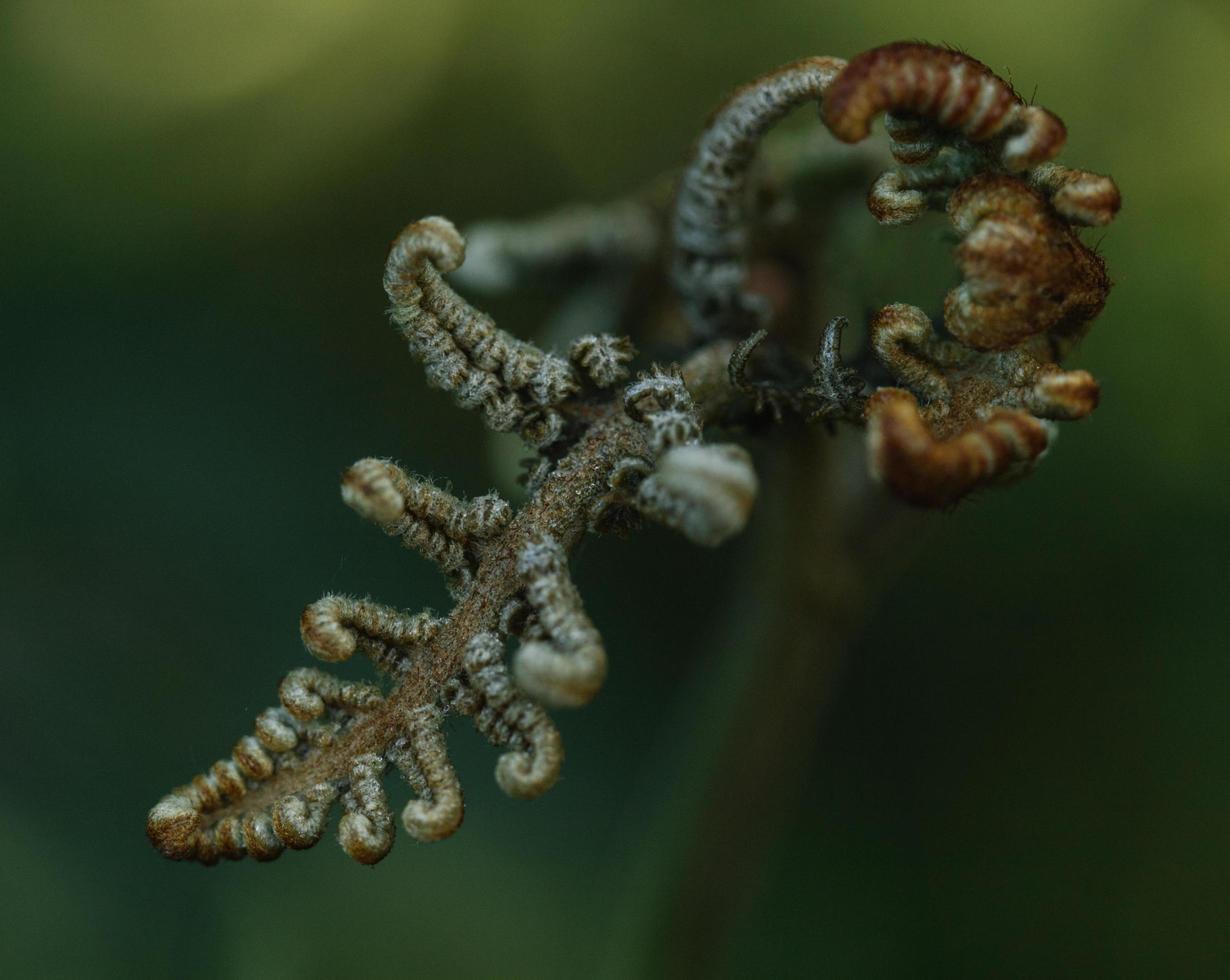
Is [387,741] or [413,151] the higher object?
[413,151]

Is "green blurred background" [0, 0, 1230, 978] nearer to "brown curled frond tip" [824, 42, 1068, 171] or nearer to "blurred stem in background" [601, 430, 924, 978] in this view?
"blurred stem in background" [601, 430, 924, 978]

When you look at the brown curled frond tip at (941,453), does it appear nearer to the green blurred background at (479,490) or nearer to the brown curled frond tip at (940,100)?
the brown curled frond tip at (940,100)

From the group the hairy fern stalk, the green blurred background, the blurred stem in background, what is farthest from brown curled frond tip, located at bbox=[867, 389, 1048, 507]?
the green blurred background

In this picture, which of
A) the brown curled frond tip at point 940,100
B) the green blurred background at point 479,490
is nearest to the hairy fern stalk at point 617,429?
the brown curled frond tip at point 940,100

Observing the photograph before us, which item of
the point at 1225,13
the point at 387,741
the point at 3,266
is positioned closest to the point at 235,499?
the point at 3,266

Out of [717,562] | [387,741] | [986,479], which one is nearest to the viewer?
[986,479]

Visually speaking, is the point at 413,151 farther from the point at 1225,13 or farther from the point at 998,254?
the point at 998,254
